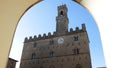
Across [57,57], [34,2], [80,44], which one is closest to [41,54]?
[57,57]

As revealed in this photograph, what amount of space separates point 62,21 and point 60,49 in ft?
18.4

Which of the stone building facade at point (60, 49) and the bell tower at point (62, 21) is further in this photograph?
the bell tower at point (62, 21)

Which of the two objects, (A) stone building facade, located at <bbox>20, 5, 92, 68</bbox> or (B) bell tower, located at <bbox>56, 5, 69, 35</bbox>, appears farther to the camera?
(B) bell tower, located at <bbox>56, 5, 69, 35</bbox>

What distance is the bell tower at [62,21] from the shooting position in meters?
22.7

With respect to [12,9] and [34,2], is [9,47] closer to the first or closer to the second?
[12,9]

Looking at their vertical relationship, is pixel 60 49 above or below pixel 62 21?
below

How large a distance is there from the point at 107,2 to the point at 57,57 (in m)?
19.9

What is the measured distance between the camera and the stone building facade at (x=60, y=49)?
19.5m

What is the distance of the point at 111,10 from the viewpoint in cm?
158

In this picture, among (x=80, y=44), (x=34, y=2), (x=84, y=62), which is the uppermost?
(x=80, y=44)

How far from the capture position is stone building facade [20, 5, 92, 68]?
1955 cm

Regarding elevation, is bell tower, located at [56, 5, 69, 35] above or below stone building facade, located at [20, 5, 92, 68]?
above

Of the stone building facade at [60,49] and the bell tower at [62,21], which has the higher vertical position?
the bell tower at [62,21]

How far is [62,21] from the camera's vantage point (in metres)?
23.5
